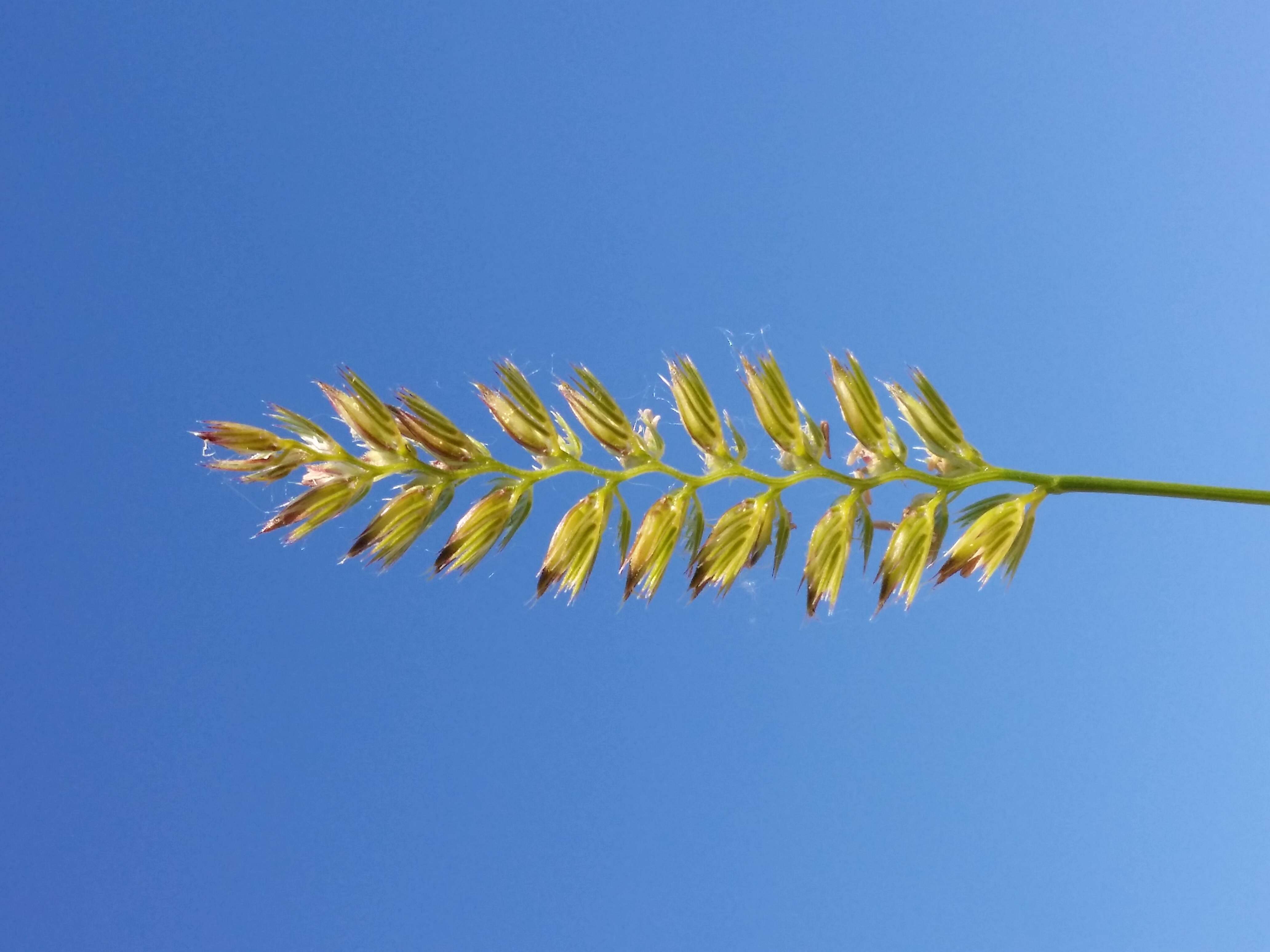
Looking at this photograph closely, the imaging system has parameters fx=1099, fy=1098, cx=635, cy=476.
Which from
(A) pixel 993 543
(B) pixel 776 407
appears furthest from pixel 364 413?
(A) pixel 993 543

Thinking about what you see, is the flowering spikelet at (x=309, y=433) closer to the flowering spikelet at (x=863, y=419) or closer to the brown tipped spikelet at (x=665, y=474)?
the brown tipped spikelet at (x=665, y=474)

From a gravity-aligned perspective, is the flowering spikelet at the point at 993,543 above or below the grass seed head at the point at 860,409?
below

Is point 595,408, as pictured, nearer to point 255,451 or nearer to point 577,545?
point 577,545

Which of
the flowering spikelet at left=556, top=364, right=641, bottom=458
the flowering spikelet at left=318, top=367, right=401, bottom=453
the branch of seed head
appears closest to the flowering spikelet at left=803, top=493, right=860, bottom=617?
the branch of seed head

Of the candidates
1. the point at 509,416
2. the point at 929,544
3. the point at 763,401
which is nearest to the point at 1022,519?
the point at 929,544

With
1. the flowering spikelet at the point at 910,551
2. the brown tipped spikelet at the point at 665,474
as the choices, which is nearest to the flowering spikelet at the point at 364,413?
the brown tipped spikelet at the point at 665,474

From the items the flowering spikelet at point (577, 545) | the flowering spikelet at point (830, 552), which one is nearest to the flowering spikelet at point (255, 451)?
the flowering spikelet at point (577, 545)
